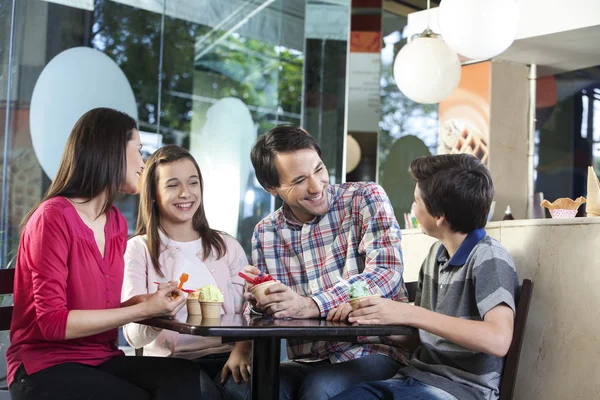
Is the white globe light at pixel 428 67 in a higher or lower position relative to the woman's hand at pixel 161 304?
higher

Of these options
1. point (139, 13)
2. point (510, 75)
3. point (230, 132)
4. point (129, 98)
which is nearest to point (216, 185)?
point (230, 132)

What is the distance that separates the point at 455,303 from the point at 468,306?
0.05 m

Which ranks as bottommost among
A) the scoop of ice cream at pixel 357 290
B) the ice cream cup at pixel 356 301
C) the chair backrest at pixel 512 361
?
the chair backrest at pixel 512 361

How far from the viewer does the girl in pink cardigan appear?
2674mm

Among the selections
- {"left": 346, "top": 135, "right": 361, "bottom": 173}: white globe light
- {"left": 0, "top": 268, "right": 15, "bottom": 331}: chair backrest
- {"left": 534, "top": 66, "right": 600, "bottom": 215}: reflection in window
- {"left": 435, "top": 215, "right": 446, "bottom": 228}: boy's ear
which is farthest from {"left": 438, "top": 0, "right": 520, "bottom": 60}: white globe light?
{"left": 346, "top": 135, "right": 361, "bottom": 173}: white globe light

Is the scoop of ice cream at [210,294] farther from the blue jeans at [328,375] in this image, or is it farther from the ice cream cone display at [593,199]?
the ice cream cone display at [593,199]

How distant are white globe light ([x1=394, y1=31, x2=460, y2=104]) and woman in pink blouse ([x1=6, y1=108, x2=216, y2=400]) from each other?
2435 mm

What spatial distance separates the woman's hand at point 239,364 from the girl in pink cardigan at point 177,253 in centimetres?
9

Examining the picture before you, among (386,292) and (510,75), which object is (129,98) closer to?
(510,75)

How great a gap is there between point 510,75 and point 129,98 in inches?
125

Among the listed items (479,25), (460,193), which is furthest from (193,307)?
(479,25)

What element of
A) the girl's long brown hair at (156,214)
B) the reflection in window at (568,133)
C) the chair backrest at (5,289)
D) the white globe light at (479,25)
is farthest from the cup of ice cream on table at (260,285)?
the reflection in window at (568,133)

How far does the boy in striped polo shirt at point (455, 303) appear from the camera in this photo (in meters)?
2.06

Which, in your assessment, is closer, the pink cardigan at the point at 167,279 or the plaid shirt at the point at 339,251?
the plaid shirt at the point at 339,251
